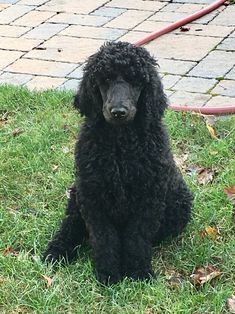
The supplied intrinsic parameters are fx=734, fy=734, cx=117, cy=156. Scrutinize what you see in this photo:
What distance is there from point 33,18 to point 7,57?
969 millimetres

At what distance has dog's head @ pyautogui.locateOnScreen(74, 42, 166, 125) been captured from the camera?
3602 mm

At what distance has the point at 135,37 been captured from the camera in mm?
7004

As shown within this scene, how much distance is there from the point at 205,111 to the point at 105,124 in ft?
6.28

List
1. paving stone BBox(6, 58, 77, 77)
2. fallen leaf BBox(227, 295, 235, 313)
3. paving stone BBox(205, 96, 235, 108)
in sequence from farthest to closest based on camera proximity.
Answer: paving stone BBox(6, 58, 77, 77) → paving stone BBox(205, 96, 235, 108) → fallen leaf BBox(227, 295, 235, 313)

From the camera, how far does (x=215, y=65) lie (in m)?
6.42

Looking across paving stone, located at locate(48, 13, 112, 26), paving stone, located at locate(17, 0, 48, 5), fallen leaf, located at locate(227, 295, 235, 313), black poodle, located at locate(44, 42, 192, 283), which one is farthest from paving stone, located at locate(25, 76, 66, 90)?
fallen leaf, located at locate(227, 295, 235, 313)

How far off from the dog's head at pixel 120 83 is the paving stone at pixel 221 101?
2.01m

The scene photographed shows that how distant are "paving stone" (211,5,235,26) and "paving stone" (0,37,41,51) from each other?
1804 millimetres

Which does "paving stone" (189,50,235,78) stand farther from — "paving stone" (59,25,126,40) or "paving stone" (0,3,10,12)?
"paving stone" (0,3,10,12)

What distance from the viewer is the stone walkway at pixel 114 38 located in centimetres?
621

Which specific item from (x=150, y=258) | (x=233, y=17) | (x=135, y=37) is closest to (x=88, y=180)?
(x=150, y=258)

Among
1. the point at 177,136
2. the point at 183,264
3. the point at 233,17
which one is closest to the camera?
the point at 183,264

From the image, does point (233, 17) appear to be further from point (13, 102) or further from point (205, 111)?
point (13, 102)

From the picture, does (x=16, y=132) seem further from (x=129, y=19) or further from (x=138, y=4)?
(x=138, y=4)
